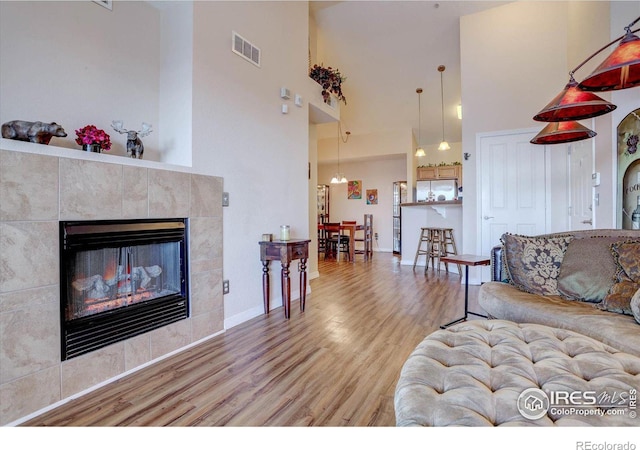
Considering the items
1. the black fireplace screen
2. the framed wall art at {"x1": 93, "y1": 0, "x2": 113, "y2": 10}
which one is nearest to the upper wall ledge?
the black fireplace screen

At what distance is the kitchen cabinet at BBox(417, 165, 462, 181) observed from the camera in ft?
26.9

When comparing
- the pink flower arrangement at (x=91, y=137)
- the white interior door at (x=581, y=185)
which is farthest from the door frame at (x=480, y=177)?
the pink flower arrangement at (x=91, y=137)

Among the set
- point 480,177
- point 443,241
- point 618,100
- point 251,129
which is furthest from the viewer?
point 443,241

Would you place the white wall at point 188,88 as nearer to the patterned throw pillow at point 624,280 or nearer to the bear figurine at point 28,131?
the bear figurine at point 28,131

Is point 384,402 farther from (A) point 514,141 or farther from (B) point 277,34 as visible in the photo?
(A) point 514,141

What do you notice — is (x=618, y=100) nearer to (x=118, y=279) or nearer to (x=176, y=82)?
(x=176, y=82)

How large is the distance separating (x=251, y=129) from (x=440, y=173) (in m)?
6.56

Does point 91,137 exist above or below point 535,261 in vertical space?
above

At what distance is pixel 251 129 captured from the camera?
3.11 m

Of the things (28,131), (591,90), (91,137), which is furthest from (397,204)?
(28,131)

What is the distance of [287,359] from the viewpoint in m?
2.16

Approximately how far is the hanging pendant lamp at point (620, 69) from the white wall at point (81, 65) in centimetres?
307
